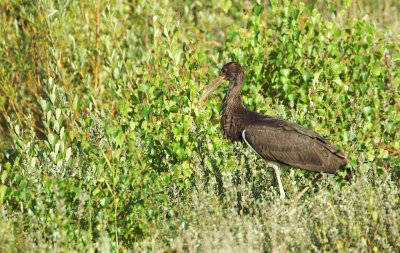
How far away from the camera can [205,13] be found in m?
12.5

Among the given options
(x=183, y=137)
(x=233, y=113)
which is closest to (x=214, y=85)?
(x=233, y=113)

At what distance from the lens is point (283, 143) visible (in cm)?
870

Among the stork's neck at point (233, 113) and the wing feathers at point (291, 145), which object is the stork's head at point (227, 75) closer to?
the stork's neck at point (233, 113)

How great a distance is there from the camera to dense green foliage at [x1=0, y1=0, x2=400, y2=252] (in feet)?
21.8

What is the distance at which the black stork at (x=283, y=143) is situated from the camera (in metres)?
8.47

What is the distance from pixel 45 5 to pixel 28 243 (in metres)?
3.99

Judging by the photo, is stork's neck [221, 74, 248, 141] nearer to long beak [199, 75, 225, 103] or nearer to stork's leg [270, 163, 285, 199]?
long beak [199, 75, 225, 103]

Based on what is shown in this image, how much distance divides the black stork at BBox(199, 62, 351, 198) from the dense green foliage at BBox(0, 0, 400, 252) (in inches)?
6.1

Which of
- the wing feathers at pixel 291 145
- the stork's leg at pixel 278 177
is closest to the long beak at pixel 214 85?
the wing feathers at pixel 291 145

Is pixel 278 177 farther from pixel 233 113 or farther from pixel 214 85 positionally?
pixel 214 85

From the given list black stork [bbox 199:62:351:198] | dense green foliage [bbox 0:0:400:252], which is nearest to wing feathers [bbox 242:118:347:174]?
black stork [bbox 199:62:351:198]

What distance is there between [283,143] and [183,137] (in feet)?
3.42

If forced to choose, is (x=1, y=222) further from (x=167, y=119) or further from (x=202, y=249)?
(x=167, y=119)

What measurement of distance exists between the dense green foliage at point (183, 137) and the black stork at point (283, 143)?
0.51ft
